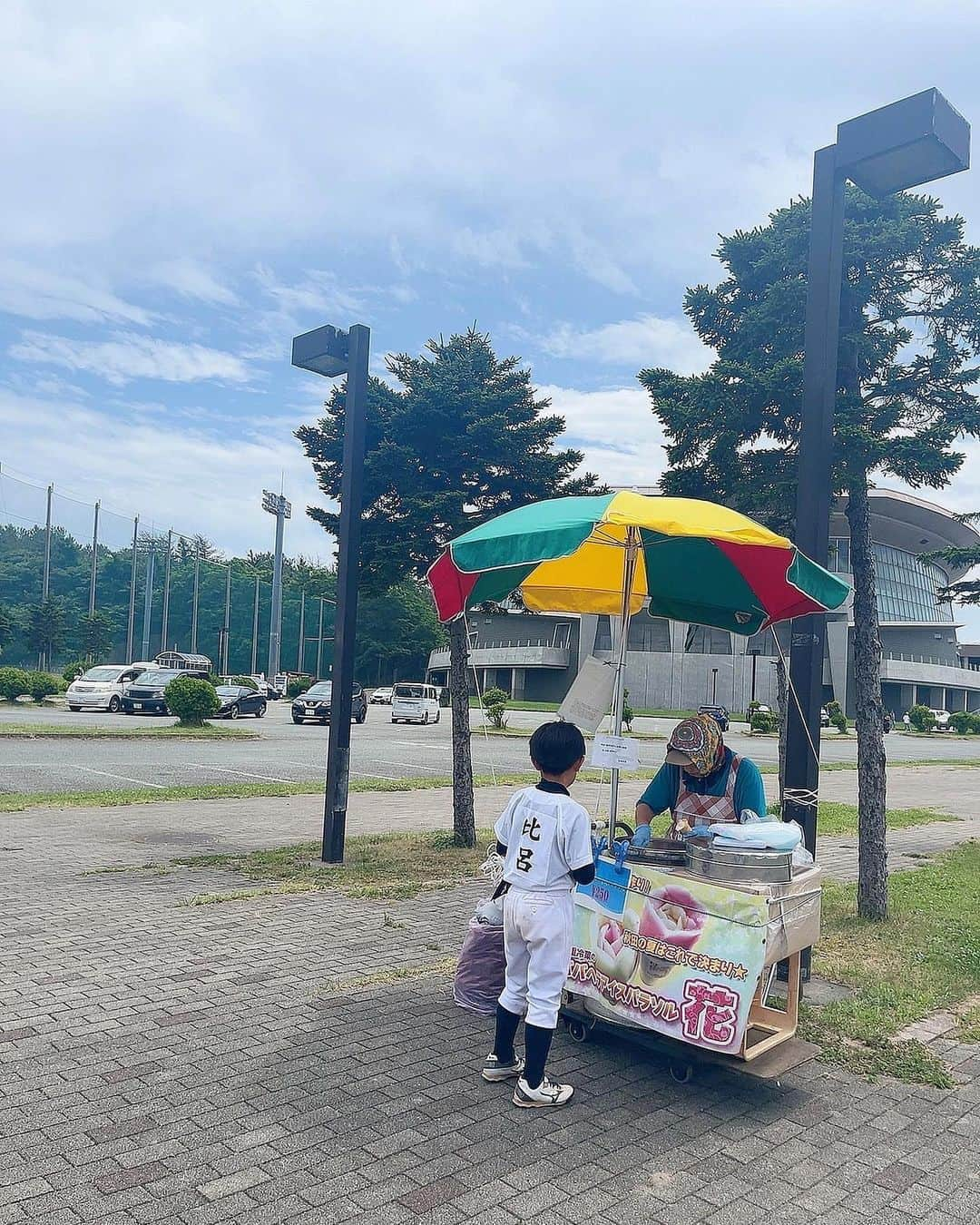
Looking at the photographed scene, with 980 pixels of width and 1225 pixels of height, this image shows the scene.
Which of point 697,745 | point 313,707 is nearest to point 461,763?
point 697,745

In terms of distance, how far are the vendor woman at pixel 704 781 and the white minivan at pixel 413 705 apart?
3586 cm

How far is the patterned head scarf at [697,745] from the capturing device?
5.04 m

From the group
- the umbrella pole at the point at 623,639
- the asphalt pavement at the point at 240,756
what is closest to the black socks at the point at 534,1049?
the umbrella pole at the point at 623,639

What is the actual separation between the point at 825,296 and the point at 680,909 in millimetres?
4154

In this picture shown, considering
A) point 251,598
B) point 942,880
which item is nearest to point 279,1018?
point 942,880

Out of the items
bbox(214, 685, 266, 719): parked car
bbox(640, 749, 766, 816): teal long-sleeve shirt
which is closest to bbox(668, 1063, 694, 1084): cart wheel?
bbox(640, 749, 766, 816): teal long-sleeve shirt

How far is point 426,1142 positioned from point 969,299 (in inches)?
284

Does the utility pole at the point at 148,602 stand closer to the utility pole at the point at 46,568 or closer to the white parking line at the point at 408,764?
the utility pole at the point at 46,568

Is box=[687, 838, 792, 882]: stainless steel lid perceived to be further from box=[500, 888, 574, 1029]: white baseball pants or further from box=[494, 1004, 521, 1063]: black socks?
box=[494, 1004, 521, 1063]: black socks

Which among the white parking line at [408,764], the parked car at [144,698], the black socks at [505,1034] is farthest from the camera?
the parked car at [144,698]

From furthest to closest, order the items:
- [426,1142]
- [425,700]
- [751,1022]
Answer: [425,700]
[751,1022]
[426,1142]

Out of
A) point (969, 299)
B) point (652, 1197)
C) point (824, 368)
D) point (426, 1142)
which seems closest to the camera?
point (652, 1197)

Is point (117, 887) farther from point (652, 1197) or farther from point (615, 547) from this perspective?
point (652, 1197)

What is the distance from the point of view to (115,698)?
35.5m
